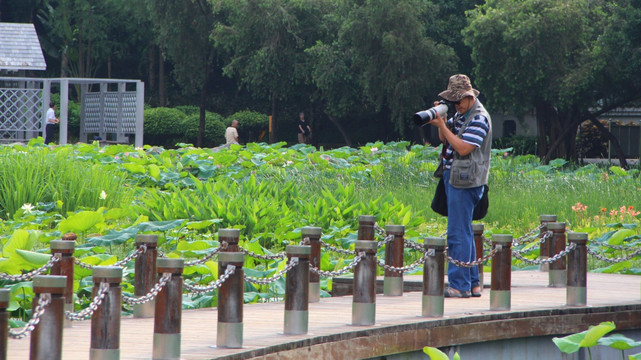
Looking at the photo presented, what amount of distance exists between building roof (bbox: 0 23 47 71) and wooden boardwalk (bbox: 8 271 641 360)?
72.5 feet

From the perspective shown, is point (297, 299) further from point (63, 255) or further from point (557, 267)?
point (557, 267)

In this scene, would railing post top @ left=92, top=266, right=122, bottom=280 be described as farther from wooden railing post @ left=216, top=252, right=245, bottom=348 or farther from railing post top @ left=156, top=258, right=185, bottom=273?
wooden railing post @ left=216, top=252, right=245, bottom=348

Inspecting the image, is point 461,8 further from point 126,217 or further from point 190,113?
point 126,217

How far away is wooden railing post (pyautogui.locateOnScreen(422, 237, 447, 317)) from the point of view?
6000 millimetres

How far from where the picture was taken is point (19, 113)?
26.3 metres

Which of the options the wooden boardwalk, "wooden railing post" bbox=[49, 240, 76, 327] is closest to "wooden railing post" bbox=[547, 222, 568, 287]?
the wooden boardwalk

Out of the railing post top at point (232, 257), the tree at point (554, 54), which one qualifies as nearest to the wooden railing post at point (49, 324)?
the railing post top at point (232, 257)

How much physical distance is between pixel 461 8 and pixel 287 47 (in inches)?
274

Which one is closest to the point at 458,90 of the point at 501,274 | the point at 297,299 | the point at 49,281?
the point at 501,274

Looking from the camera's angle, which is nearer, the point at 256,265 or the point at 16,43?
the point at 256,265

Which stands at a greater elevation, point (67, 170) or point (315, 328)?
point (67, 170)

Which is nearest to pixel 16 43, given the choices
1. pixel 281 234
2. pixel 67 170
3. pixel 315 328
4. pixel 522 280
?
pixel 67 170

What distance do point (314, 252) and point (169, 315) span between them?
2357mm

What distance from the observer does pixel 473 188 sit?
662cm
